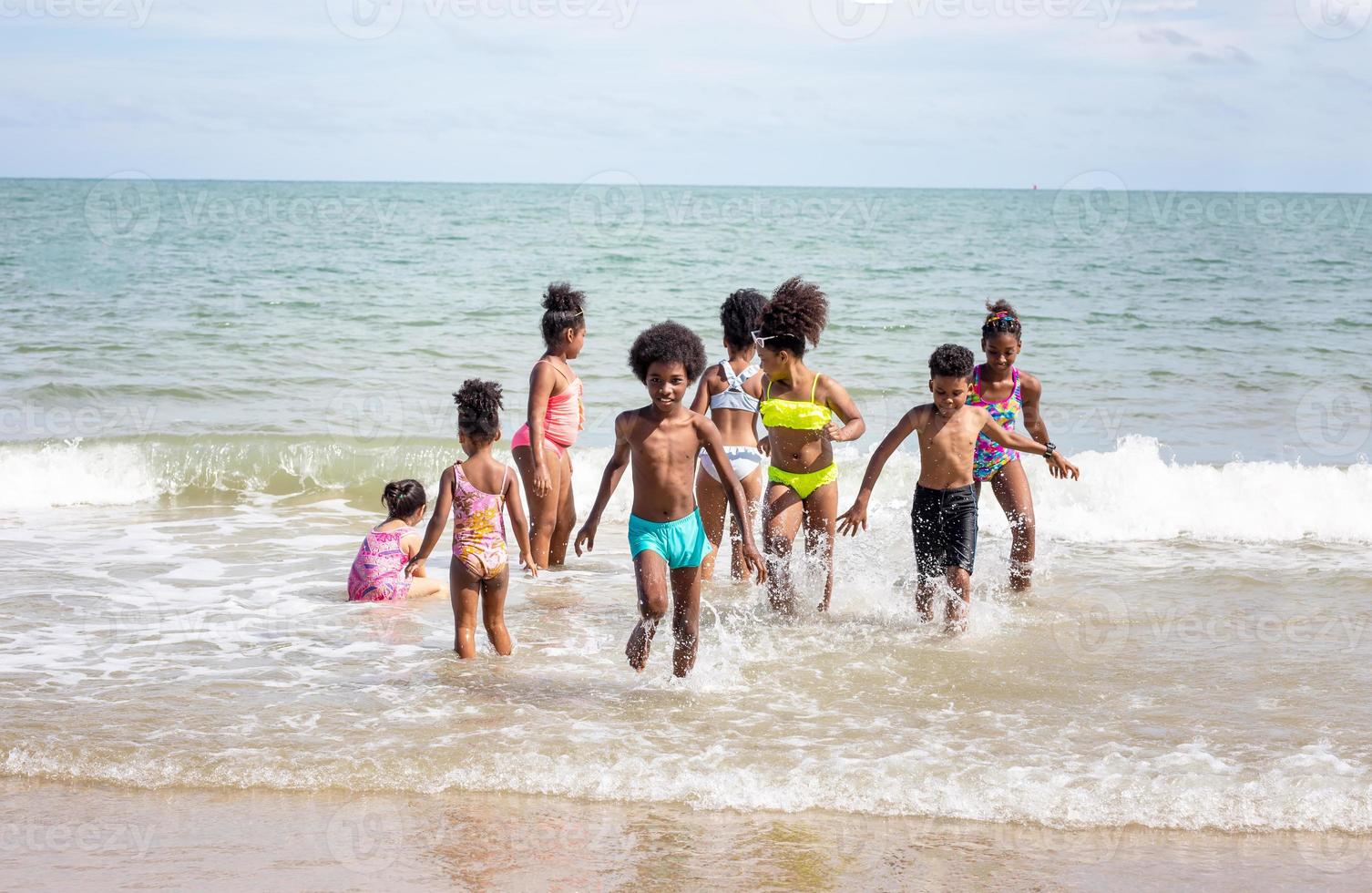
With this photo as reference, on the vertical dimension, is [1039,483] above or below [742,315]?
below

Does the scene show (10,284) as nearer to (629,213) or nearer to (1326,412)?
(1326,412)

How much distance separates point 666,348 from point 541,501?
2.83 m

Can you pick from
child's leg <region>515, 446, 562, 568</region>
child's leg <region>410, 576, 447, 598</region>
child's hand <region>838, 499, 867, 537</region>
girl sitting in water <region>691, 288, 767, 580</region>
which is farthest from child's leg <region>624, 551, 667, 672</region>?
child's leg <region>410, 576, 447, 598</region>

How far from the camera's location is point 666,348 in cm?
524

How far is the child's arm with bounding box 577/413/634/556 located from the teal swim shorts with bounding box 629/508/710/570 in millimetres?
215

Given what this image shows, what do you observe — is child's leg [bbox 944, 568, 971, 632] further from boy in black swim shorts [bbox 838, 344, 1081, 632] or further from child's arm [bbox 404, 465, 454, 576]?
child's arm [bbox 404, 465, 454, 576]

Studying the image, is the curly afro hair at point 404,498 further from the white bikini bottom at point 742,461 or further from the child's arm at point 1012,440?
the child's arm at point 1012,440

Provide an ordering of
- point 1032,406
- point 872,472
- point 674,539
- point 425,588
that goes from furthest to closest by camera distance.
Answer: point 425,588 < point 1032,406 < point 872,472 < point 674,539

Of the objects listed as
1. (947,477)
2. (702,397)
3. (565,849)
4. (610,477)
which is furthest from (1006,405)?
(565,849)

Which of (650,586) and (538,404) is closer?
(650,586)

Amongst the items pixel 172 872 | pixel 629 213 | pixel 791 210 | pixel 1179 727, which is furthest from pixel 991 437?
pixel 791 210

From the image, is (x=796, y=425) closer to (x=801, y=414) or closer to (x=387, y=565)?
(x=801, y=414)

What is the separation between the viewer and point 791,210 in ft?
203

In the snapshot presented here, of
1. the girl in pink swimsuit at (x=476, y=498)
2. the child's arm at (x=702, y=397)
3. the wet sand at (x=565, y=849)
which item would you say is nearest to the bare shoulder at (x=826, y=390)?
the child's arm at (x=702, y=397)
